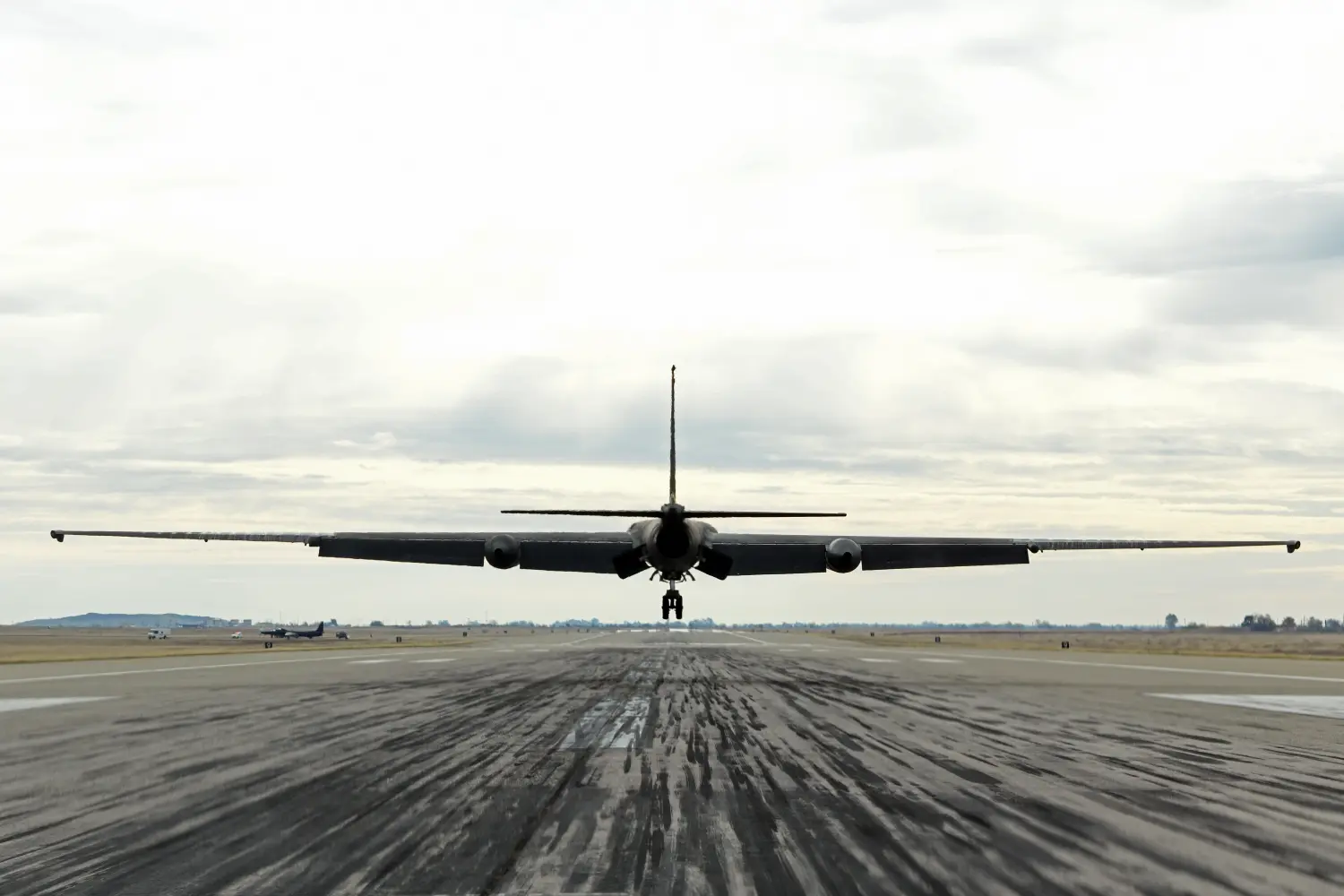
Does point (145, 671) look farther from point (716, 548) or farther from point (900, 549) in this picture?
point (900, 549)

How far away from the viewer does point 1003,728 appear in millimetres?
20859

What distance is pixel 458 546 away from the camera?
40.5m

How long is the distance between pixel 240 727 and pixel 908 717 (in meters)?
14.2

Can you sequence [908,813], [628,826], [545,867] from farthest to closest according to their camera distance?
1. [908,813]
2. [628,826]
3. [545,867]

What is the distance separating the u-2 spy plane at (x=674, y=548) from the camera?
32.7 m

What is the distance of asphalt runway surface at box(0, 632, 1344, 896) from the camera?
29.1 feet

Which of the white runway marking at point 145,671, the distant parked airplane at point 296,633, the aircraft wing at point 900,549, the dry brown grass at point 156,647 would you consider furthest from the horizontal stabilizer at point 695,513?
the distant parked airplane at point 296,633

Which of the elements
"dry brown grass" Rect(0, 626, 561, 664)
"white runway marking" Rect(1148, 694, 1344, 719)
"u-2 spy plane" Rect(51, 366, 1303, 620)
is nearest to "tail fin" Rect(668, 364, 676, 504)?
"u-2 spy plane" Rect(51, 366, 1303, 620)

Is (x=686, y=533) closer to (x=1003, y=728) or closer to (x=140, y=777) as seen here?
(x=1003, y=728)

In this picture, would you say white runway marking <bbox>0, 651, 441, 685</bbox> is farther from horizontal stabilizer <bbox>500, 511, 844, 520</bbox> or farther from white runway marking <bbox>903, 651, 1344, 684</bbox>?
white runway marking <bbox>903, 651, 1344, 684</bbox>

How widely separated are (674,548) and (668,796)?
1858 centimetres

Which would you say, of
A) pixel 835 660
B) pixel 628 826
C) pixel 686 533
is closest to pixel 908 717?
pixel 686 533

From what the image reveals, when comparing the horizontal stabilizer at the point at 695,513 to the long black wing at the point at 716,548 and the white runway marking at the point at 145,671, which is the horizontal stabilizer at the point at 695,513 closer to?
the long black wing at the point at 716,548

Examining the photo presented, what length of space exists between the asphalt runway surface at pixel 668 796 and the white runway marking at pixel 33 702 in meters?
0.24
